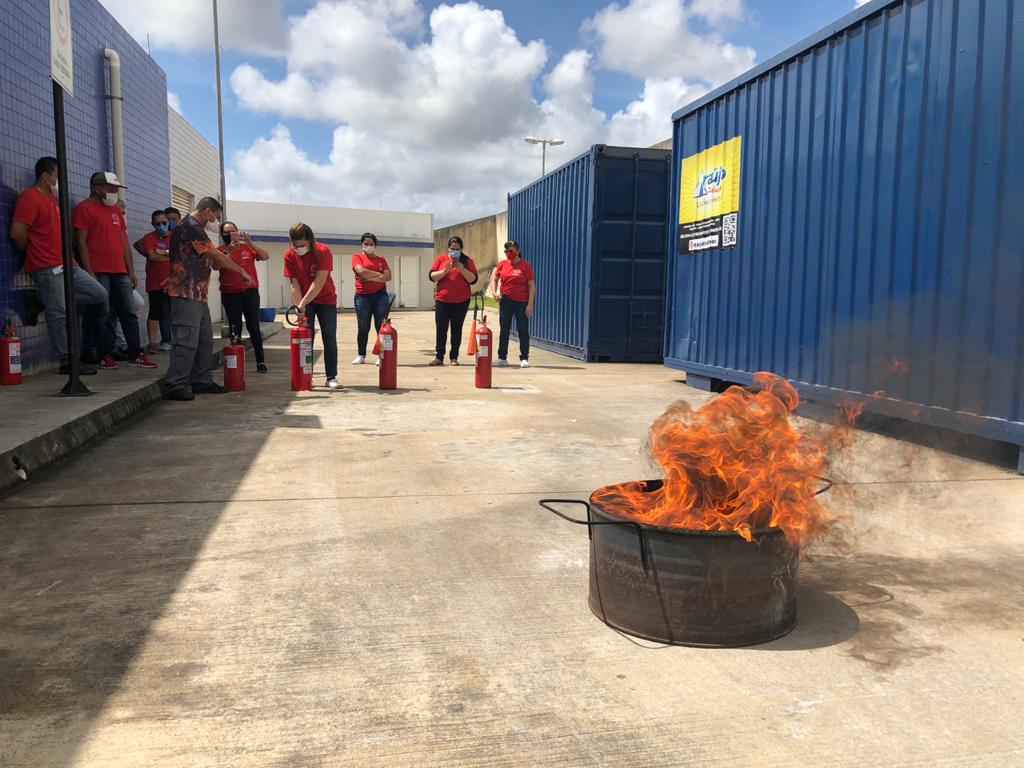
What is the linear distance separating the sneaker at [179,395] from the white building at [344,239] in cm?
2985

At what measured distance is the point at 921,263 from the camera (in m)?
5.86

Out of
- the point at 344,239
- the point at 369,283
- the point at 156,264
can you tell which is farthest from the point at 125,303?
the point at 344,239

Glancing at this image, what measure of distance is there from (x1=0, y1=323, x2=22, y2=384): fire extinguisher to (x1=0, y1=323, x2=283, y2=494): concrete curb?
1.14 m

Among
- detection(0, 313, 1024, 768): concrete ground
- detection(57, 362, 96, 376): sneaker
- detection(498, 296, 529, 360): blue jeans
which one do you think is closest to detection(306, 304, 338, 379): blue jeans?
detection(57, 362, 96, 376): sneaker

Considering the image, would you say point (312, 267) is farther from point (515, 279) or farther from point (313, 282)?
point (515, 279)

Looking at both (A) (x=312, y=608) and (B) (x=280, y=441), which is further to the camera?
(B) (x=280, y=441)

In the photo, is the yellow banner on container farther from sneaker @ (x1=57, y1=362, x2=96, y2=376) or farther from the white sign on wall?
sneaker @ (x1=57, y1=362, x2=96, y2=376)

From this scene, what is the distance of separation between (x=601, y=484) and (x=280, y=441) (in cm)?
276

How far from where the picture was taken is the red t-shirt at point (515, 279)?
1188 cm

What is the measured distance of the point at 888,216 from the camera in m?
6.22

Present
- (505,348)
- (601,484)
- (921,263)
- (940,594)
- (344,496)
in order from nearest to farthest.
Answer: (940,594) < (344,496) < (601,484) < (921,263) < (505,348)

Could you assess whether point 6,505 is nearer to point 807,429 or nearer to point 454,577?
point 454,577

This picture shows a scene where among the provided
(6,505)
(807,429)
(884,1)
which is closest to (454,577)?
(807,429)

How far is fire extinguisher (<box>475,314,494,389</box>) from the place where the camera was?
30.8 feet
